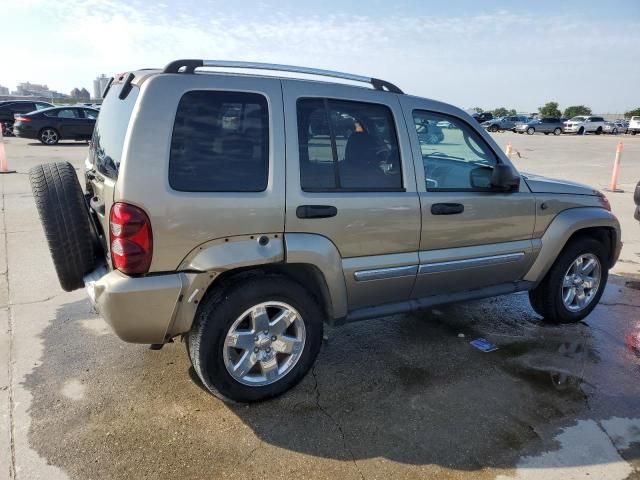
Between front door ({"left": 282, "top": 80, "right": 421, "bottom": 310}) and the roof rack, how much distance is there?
0.09m

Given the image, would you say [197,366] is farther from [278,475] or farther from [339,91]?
[339,91]

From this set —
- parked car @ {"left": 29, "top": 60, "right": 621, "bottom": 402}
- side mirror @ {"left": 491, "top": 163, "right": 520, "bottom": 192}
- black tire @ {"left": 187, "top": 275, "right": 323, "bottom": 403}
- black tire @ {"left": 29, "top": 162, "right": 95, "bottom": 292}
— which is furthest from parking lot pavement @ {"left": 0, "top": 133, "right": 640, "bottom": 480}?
side mirror @ {"left": 491, "top": 163, "right": 520, "bottom": 192}

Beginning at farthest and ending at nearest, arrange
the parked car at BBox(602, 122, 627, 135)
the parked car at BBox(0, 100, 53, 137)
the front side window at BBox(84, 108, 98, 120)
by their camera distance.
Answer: the parked car at BBox(602, 122, 627, 135) < the parked car at BBox(0, 100, 53, 137) < the front side window at BBox(84, 108, 98, 120)

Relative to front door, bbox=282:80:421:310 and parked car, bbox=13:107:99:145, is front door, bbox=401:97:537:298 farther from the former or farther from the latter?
parked car, bbox=13:107:99:145

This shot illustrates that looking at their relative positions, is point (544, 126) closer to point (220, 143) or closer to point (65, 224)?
point (220, 143)

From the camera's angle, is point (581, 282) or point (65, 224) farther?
point (581, 282)

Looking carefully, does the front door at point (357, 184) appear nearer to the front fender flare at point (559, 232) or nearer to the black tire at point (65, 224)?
the black tire at point (65, 224)

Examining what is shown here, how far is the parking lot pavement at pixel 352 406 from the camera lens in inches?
100

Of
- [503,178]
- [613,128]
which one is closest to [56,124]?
[503,178]

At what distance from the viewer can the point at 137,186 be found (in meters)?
2.47

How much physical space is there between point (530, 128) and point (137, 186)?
150 ft

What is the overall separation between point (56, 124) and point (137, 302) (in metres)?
18.5

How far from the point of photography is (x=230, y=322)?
9.20 feet

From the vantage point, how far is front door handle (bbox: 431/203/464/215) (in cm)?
334
